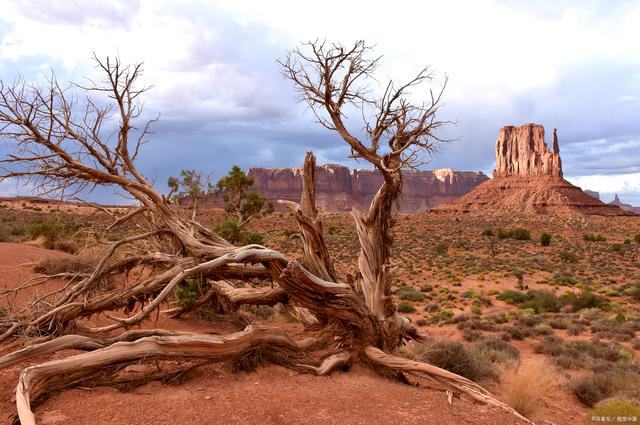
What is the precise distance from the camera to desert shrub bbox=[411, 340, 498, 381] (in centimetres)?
864

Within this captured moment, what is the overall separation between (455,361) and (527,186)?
338 feet

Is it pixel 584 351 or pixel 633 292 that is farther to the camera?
pixel 633 292

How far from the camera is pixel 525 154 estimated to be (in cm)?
12106

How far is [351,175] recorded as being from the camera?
161125 millimetres

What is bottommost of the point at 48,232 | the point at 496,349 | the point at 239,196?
the point at 496,349

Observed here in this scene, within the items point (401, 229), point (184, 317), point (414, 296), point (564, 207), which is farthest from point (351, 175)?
point (184, 317)

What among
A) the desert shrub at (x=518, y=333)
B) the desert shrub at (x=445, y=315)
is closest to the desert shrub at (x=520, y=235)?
the desert shrub at (x=445, y=315)

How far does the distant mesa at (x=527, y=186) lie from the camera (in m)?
89.7

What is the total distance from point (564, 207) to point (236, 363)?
91755mm

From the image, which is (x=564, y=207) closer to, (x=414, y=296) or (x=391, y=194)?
(x=414, y=296)

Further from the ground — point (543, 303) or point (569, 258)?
point (569, 258)

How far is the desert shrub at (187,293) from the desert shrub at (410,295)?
12.3 m

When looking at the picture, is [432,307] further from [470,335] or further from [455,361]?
[455,361]

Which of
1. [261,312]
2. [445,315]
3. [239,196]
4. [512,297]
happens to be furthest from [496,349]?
[239,196]
